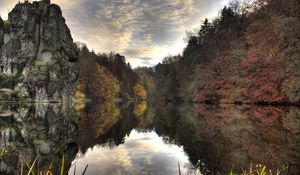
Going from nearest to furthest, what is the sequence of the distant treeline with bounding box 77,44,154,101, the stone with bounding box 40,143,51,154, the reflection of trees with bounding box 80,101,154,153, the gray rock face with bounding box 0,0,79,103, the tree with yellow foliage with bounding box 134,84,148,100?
the stone with bounding box 40,143,51,154, the reflection of trees with bounding box 80,101,154,153, the gray rock face with bounding box 0,0,79,103, the distant treeline with bounding box 77,44,154,101, the tree with yellow foliage with bounding box 134,84,148,100

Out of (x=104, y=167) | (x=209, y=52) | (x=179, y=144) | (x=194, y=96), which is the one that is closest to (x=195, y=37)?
(x=209, y=52)

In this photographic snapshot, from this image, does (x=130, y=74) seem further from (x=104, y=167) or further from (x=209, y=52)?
(x=104, y=167)

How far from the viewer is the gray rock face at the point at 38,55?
58.0 metres

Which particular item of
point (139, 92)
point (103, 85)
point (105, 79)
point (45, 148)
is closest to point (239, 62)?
point (45, 148)

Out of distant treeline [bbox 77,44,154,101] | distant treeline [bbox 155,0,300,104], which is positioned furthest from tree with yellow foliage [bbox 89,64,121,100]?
distant treeline [bbox 155,0,300,104]

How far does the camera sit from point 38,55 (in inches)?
2393

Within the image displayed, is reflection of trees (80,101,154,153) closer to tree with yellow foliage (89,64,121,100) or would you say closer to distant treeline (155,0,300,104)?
distant treeline (155,0,300,104)

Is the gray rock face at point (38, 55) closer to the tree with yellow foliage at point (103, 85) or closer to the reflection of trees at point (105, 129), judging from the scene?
the tree with yellow foliage at point (103, 85)

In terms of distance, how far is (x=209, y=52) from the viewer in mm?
63188

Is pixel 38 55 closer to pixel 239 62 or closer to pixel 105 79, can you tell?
pixel 239 62

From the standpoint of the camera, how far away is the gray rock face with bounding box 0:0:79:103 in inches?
2282

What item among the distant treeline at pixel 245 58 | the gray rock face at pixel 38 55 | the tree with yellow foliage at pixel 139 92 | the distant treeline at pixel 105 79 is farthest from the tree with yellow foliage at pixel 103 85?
the tree with yellow foliage at pixel 139 92

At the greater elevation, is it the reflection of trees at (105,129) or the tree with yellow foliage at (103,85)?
the tree with yellow foliage at (103,85)

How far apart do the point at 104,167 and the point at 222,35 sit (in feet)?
179
